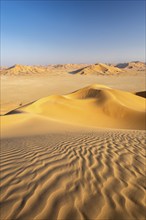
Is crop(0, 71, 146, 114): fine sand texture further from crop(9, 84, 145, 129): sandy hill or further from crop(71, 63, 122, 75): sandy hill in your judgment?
crop(71, 63, 122, 75): sandy hill

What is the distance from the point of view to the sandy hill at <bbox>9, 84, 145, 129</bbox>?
13858 mm

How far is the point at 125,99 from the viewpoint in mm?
19953

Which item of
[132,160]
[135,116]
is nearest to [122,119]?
[135,116]

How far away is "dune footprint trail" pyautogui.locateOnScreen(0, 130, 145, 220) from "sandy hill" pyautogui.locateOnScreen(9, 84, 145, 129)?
8257 mm

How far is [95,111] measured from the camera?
16422 millimetres

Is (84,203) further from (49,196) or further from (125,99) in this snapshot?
(125,99)

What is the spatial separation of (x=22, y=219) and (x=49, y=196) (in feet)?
1.71

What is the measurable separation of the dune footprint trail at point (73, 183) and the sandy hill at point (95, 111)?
826 cm

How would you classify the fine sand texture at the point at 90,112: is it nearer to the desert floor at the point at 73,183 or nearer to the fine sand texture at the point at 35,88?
the fine sand texture at the point at 35,88

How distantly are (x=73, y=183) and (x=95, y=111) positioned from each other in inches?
533

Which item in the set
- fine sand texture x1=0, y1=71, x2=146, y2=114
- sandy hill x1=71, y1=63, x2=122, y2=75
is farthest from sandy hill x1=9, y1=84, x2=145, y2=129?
sandy hill x1=71, y1=63, x2=122, y2=75

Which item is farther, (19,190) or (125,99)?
(125,99)

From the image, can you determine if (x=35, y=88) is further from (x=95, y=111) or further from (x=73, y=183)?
(x=73, y=183)

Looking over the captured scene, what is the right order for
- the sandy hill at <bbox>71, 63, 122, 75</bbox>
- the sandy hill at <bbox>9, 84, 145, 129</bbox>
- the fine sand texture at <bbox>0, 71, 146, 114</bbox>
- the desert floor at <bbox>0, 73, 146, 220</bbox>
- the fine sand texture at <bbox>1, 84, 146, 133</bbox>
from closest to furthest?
the desert floor at <bbox>0, 73, 146, 220</bbox>
the fine sand texture at <bbox>1, 84, 146, 133</bbox>
the sandy hill at <bbox>9, 84, 145, 129</bbox>
the fine sand texture at <bbox>0, 71, 146, 114</bbox>
the sandy hill at <bbox>71, 63, 122, 75</bbox>
